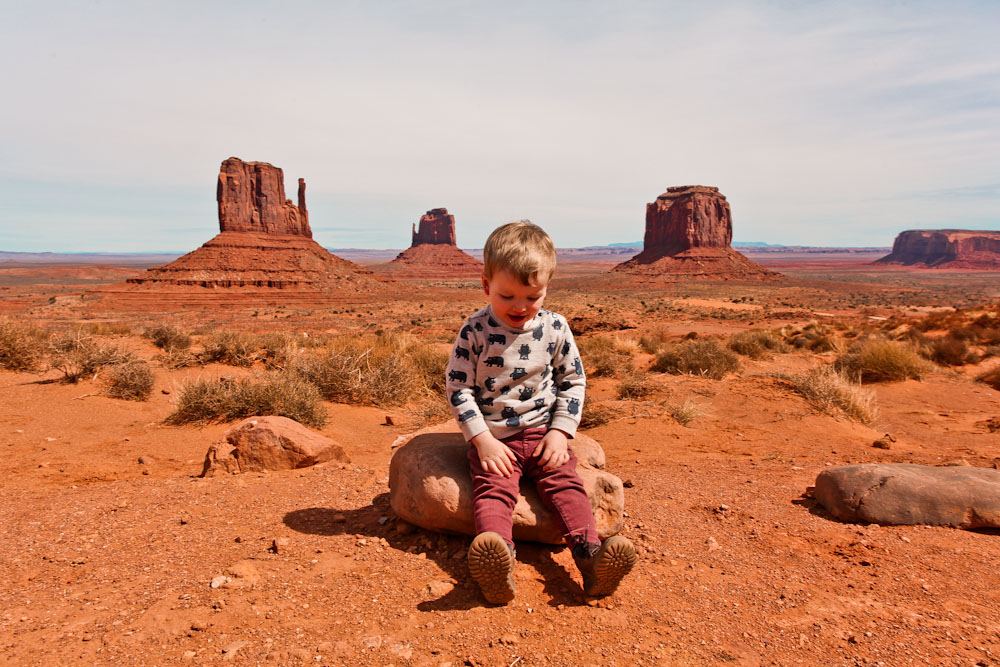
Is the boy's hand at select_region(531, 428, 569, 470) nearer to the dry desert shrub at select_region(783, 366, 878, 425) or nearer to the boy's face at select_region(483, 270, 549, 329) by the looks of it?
the boy's face at select_region(483, 270, 549, 329)

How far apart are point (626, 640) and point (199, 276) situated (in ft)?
185

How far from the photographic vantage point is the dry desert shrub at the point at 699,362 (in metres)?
9.60

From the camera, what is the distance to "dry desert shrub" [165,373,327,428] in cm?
599

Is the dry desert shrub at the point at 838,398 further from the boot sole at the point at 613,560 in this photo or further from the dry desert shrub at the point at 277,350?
the dry desert shrub at the point at 277,350

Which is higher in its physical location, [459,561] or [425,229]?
[425,229]

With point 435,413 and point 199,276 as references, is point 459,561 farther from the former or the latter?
point 199,276

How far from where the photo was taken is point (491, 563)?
2262 millimetres

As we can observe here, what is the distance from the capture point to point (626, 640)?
7.14 feet

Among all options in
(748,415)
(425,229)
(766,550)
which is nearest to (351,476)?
(766,550)

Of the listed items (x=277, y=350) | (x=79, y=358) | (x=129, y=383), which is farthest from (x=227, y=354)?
(x=129, y=383)

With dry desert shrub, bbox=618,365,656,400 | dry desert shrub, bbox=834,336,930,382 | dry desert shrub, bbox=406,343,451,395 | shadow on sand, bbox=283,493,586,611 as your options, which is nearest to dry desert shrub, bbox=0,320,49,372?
dry desert shrub, bbox=406,343,451,395

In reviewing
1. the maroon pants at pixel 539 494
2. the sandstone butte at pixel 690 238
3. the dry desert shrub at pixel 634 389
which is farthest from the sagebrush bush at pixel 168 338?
the sandstone butte at pixel 690 238

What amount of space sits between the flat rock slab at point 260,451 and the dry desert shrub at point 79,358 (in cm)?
445

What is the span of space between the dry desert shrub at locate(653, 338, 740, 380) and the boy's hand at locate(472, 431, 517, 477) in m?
7.52
